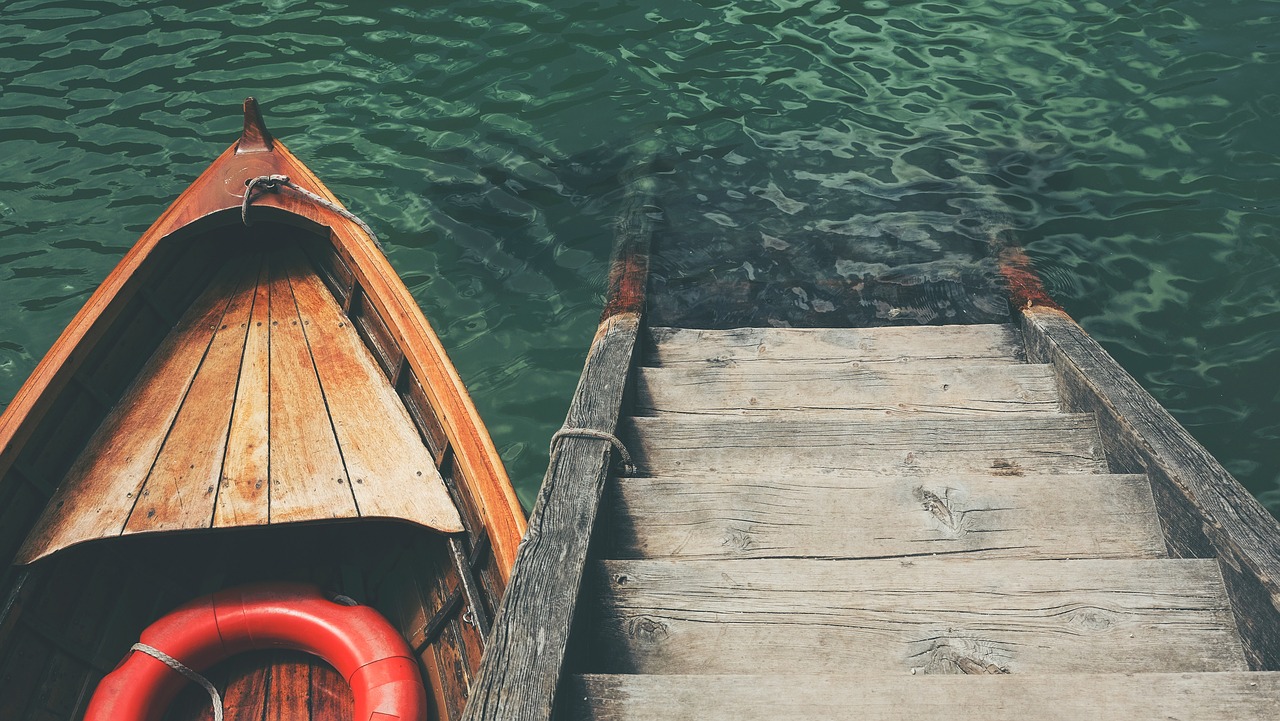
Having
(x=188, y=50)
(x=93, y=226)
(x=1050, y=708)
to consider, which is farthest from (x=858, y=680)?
(x=188, y=50)

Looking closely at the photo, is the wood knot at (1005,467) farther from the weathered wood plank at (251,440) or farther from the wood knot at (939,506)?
the weathered wood plank at (251,440)

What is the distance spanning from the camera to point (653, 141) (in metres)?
6.00

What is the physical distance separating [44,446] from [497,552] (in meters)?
1.93

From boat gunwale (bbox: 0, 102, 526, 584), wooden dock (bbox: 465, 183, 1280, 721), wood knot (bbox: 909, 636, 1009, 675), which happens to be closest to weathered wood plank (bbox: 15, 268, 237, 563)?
boat gunwale (bbox: 0, 102, 526, 584)

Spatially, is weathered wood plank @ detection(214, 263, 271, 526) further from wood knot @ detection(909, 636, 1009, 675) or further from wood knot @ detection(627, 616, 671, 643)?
wood knot @ detection(909, 636, 1009, 675)

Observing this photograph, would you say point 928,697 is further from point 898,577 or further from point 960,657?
point 898,577

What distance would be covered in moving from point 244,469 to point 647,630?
2.09 meters

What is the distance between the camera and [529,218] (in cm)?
535

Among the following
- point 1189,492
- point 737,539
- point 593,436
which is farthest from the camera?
point 593,436

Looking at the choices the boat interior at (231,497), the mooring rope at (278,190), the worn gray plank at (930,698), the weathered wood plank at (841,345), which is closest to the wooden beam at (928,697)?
the worn gray plank at (930,698)

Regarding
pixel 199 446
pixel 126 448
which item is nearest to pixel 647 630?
pixel 199 446

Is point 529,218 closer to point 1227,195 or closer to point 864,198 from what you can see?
point 864,198

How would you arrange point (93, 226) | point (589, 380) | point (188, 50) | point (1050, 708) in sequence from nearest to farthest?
point (1050, 708), point (589, 380), point (93, 226), point (188, 50)

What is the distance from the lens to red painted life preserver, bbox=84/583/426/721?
2.67 m
